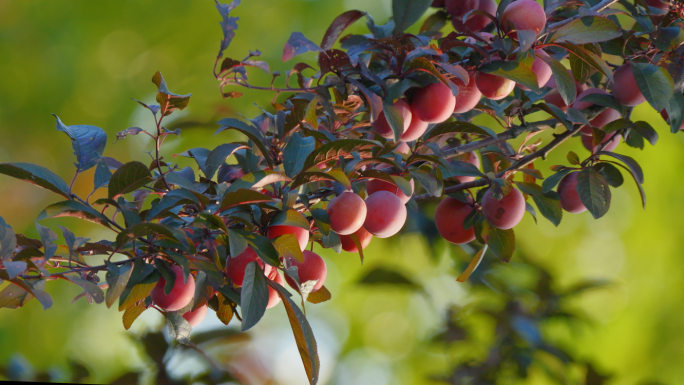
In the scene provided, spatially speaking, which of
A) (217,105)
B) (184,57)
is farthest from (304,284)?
(184,57)

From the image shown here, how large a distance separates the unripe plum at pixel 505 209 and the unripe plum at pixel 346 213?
0.15 metres

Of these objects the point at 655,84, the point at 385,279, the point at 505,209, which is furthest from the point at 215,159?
the point at 385,279

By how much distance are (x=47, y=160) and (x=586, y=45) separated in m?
1.77

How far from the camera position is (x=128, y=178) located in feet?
1.32

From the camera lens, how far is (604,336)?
202cm

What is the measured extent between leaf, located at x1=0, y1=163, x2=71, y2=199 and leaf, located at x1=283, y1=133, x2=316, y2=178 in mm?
170

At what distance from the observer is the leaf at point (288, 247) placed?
41 centimetres

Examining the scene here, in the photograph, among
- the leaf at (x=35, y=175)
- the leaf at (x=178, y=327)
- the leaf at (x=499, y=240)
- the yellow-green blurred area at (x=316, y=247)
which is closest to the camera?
the leaf at (x=35, y=175)

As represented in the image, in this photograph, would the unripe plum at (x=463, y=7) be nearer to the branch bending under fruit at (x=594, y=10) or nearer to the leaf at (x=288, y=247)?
the branch bending under fruit at (x=594, y=10)

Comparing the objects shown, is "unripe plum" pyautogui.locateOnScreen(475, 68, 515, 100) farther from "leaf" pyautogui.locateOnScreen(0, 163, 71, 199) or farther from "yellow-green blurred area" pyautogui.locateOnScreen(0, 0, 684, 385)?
"yellow-green blurred area" pyautogui.locateOnScreen(0, 0, 684, 385)

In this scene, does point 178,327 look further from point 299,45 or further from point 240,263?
point 299,45

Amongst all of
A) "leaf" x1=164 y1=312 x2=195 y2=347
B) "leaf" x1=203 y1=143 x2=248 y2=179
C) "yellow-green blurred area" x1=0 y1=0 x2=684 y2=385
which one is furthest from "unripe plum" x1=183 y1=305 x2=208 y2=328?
"yellow-green blurred area" x1=0 y1=0 x2=684 y2=385

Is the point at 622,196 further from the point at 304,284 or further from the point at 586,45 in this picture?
the point at 304,284

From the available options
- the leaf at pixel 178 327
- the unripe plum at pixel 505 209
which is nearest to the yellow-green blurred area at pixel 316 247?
the unripe plum at pixel 505 209
